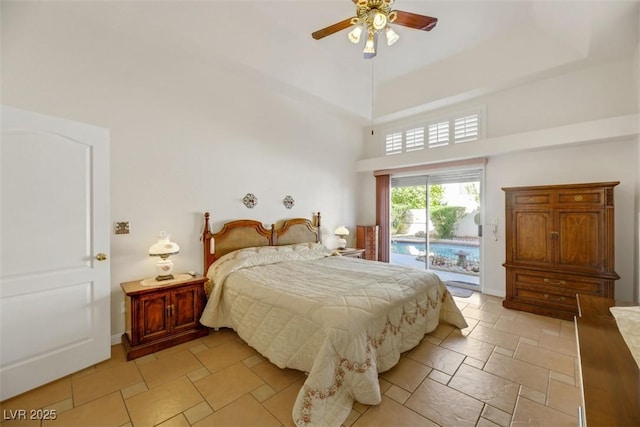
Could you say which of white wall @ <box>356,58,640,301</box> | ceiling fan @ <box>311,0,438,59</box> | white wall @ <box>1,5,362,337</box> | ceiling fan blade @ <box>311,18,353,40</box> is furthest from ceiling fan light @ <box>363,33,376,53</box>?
white wall @ <box>356,58,640,301</box>

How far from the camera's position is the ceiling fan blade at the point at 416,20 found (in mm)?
2159

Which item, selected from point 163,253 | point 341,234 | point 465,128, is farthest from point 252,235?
point 465,128

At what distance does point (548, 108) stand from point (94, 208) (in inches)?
221

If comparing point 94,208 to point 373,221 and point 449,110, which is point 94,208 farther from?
point 449,110

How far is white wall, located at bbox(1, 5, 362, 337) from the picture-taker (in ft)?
7.63

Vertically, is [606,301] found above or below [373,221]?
below

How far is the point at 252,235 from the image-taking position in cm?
371

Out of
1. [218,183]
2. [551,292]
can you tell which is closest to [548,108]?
[551,292]

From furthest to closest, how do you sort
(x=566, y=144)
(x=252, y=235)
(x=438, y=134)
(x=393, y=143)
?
(x=393, y=143)
(x=438, y=134)
(x=252, y=235)
(x=566, y=144)

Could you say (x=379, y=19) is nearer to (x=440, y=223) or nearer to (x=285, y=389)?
(x=285, y=389)

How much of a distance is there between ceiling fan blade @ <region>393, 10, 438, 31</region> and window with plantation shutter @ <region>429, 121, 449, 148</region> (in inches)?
104

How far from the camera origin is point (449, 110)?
180 inches

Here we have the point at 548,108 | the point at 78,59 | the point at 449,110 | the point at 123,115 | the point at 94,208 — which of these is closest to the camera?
the point at 94,208

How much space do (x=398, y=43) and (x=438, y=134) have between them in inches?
68.5
